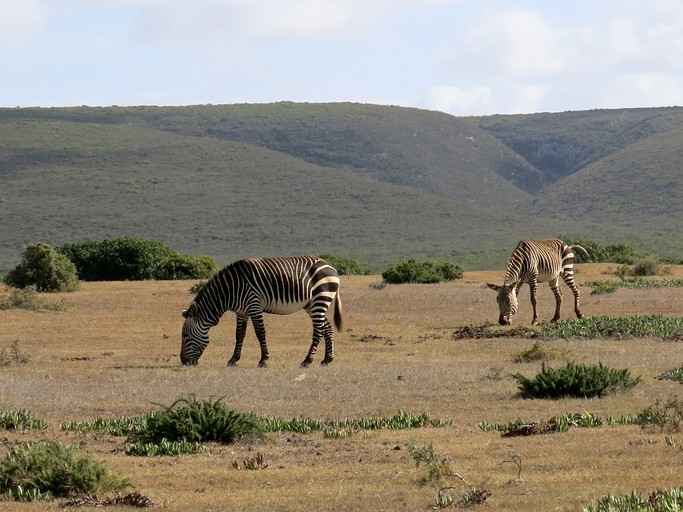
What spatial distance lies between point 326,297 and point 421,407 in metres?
5.16

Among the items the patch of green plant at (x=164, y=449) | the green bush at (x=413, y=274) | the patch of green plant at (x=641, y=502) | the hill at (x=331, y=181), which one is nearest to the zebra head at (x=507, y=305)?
the patch of green plant at (x=164, y=449)

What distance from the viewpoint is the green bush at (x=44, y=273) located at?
117ft

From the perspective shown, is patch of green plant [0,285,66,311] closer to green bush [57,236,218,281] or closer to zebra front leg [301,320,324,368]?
zebra front leg [301,320,324,368]

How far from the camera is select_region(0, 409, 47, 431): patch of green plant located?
13125 mm

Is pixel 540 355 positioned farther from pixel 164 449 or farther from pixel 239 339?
pixel 164 449

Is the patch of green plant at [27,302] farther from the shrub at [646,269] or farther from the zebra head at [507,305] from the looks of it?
the shrub at [646,269]

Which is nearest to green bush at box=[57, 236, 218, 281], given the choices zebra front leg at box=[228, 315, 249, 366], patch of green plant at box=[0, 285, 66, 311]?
patch of green plant at box=[0, 285, 66, 311]

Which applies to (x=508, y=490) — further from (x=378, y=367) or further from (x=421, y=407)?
(x=378, y=367)

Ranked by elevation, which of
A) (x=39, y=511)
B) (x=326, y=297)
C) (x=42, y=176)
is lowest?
(x=39, y=511)

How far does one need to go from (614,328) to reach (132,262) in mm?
24987

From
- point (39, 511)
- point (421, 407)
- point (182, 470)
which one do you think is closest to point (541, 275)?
point (421, 407)

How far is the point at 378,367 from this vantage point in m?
19.0

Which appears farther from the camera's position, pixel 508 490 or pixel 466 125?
pixel 466 125

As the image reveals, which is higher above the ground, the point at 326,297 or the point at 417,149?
the point at 417,149
